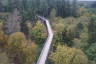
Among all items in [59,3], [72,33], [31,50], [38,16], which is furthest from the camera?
[59,3]

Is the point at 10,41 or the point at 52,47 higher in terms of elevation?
the point at 10,41

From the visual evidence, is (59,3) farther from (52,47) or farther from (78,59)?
(78,59)

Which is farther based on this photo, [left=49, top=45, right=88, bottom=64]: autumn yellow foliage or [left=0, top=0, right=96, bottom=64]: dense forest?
[left=0, top=0, right=96, bottom=64]: dense forest

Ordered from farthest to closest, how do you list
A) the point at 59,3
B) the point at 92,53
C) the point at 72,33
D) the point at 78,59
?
the point at 59,3 < the point at 72,33 < the point at 92,53 < the point at 78,59

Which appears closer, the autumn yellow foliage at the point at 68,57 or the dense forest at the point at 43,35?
the autumn yellow foliage at the point at 68,57

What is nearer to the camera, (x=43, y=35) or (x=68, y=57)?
(x=68, y=57)

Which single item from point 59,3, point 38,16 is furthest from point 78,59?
point 59,3

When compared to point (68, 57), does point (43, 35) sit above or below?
below

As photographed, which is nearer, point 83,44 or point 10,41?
point 10,41
